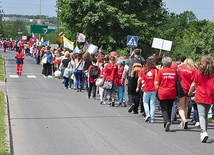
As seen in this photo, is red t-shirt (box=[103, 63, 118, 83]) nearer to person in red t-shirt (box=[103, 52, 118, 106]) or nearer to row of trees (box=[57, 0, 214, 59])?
person in red t-shirt (box=[103, 52, 118, 106])

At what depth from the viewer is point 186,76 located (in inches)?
526

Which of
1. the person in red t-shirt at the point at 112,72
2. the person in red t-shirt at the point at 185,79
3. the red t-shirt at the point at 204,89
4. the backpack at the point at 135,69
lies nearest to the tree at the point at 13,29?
the person in red t-shirt at the point at 112,72

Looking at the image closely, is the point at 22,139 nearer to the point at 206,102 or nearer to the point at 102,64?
the point at 206,102

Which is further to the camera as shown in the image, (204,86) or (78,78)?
(78,78)

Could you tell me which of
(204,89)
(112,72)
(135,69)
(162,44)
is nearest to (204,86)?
(204,89)

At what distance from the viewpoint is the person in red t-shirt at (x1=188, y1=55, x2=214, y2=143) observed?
36.5ft

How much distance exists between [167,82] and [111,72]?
5227 millimetres

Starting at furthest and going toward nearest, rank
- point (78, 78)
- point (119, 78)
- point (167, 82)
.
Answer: point (78, 78) → point (119, 78) → point (167, 82)

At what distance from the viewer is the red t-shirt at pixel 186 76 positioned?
43.6 feet

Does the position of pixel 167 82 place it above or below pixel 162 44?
below

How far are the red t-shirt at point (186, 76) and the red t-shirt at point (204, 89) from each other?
193 cm

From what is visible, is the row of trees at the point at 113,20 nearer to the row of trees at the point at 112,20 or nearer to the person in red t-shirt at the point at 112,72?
the row of trees at the point at 112,20

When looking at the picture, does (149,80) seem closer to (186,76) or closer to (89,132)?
(186,76)

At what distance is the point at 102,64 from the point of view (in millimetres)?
20516
